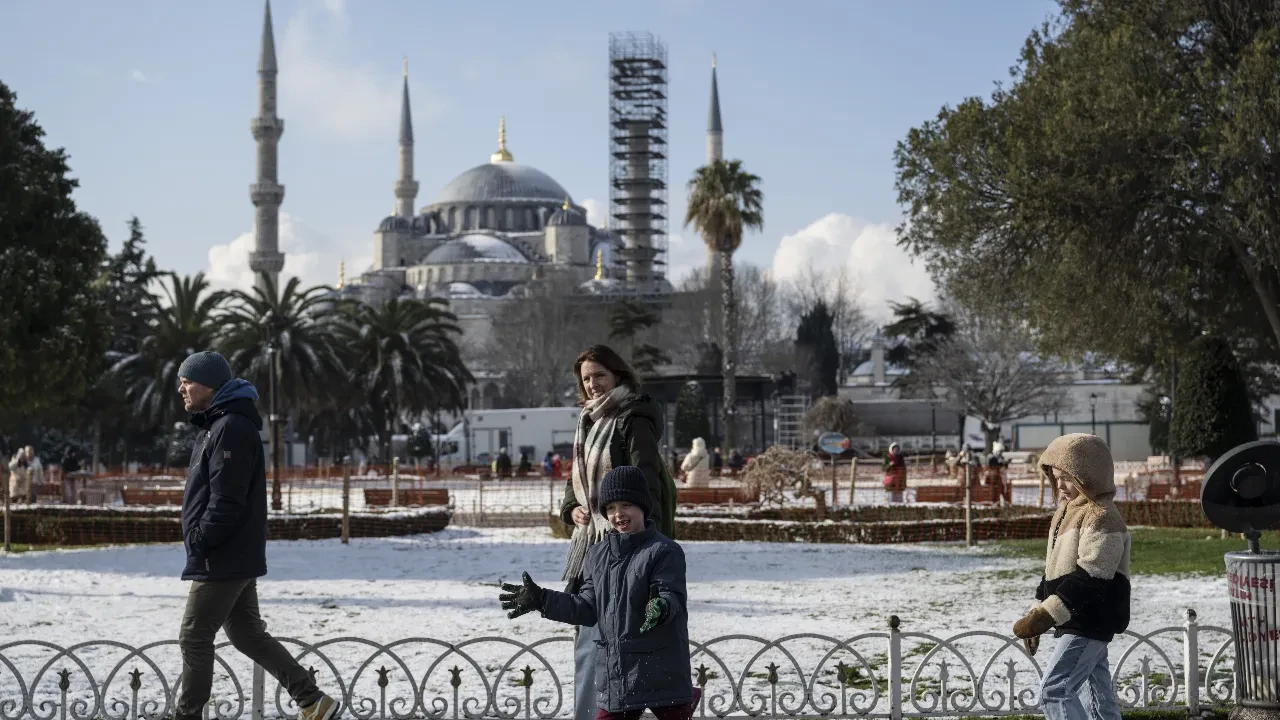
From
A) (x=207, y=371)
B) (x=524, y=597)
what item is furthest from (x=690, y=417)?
(x=524, y=597)

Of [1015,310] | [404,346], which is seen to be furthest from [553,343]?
[1015,310]

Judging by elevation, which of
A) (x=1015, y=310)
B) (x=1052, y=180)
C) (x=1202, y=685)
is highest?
(x=1052, y=180)

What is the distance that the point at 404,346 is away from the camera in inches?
1785

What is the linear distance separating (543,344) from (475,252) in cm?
4312

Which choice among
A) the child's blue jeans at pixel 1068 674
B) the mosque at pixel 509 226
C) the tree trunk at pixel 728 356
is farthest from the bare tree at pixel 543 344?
the child's blue jeans at pixel 1068 674

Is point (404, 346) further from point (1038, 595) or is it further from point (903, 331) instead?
point (1038, 595)

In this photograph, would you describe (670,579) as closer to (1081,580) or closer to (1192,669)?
(1081,580)

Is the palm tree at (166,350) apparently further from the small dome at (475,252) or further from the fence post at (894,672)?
the small dome at (475,252)

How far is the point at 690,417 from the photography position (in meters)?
43.4

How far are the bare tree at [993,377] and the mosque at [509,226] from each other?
113 ft

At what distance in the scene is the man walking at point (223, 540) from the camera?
5.75 m

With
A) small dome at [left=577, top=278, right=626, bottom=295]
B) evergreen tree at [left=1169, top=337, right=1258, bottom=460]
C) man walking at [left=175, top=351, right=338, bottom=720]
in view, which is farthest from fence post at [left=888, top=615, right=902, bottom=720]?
small dome at [left=577, top=278, right=626, bottom=295]

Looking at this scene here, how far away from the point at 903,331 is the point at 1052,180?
41.3 m

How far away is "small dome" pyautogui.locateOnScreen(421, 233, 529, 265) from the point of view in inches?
4547
